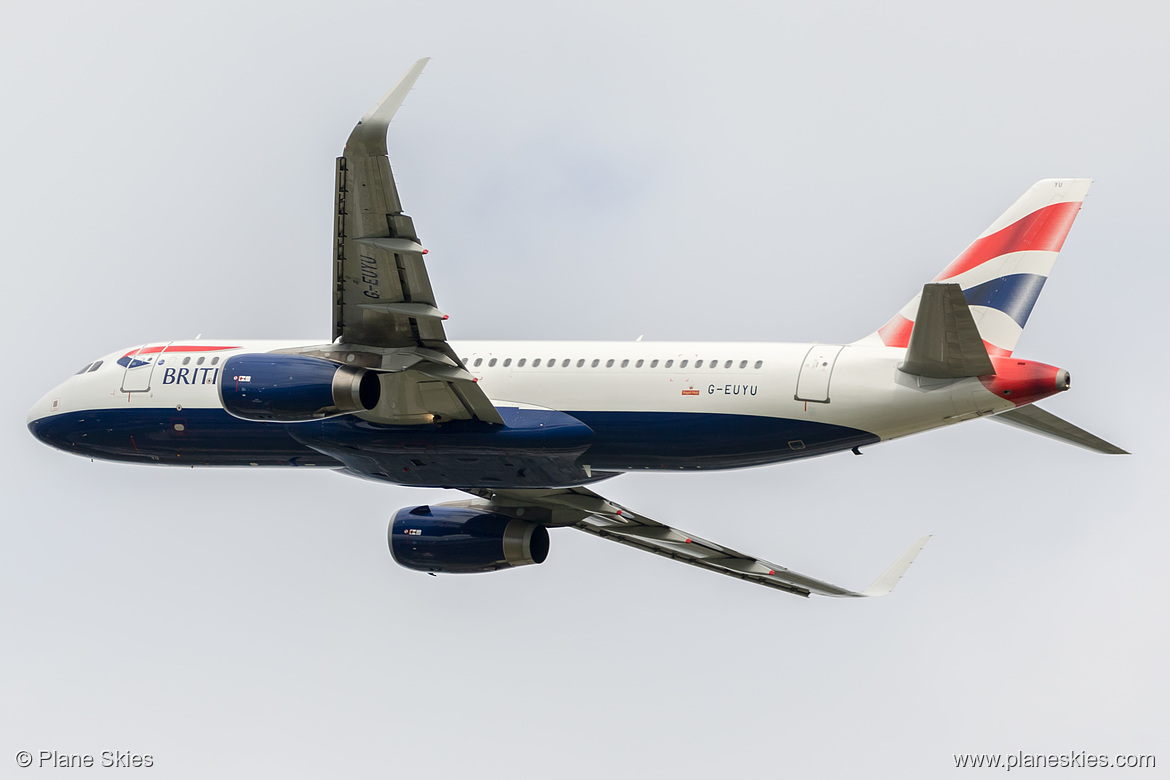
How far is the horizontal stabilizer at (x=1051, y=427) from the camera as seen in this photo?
3006 centimetres

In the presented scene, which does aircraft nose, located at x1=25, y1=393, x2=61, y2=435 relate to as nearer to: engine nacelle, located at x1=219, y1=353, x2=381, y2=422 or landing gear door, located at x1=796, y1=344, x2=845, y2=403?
engine nacelle, located at x1=219, y1=353, x2=381, y2=422

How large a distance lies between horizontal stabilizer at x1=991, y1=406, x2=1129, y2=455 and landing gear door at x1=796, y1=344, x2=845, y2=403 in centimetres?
327

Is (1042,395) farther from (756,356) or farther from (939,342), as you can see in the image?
(756,356)

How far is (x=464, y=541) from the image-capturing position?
3881 centimetres

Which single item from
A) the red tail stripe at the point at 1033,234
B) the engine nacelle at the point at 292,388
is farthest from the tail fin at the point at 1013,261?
the engine nacelle at the point at 292,388

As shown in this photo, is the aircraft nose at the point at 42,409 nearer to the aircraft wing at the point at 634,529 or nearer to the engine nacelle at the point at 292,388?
the engine nacelle at the point at 292,388

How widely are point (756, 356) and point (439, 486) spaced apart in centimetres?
827

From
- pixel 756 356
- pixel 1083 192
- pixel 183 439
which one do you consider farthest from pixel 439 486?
pixel 1083 192

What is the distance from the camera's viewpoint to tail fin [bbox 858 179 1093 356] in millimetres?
31266

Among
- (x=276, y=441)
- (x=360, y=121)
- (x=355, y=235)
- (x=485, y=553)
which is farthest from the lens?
(x=485, y=553)

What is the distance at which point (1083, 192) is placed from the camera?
31766 mm

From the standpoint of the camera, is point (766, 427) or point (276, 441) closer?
point (766, 427)

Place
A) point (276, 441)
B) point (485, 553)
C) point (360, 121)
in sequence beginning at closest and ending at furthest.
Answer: point (360, 121)
point (276, 441)
point (485, 553)

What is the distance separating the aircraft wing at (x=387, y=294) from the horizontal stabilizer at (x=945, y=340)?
8667 mm
